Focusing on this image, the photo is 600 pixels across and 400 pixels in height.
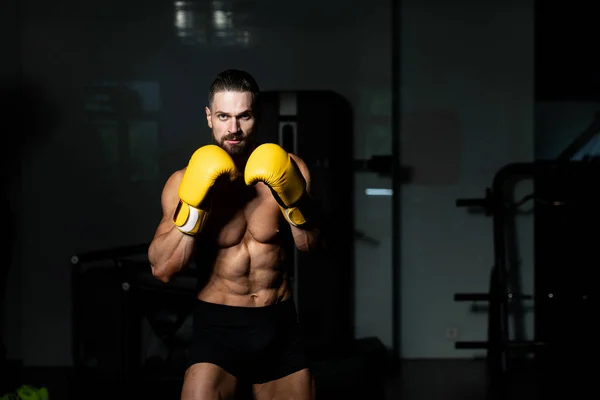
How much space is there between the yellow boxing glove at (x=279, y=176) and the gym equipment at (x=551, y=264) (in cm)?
248

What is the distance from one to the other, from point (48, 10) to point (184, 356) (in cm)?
222

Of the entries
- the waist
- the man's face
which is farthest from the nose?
the waist

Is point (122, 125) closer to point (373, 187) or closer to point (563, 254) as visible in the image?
point (373, 187)

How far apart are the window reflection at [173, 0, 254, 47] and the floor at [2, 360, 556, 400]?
201 centimetres

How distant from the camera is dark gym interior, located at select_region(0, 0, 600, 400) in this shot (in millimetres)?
4418

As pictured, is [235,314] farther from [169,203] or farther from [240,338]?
[169,203]

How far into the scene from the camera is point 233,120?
6.87 feet

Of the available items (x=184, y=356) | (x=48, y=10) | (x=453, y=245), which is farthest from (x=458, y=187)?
(x=48, y=10)

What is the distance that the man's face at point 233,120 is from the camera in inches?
82.3

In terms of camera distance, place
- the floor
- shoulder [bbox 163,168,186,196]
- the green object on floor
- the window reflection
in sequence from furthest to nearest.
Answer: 1. the window reflection
2. the floor
3. the green object on floor
4. shoulder [bbox 163,168,186,196]

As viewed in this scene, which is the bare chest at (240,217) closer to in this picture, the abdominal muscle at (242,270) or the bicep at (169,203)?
the abdominal muscle at (242,270)

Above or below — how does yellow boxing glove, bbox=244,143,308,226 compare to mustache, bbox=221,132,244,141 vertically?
below

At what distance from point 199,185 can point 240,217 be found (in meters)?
0.25

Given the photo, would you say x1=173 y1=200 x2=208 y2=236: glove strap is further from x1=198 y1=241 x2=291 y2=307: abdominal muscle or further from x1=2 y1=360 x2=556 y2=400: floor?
x1=2 y1=360 x2=556 y2=400: floor
